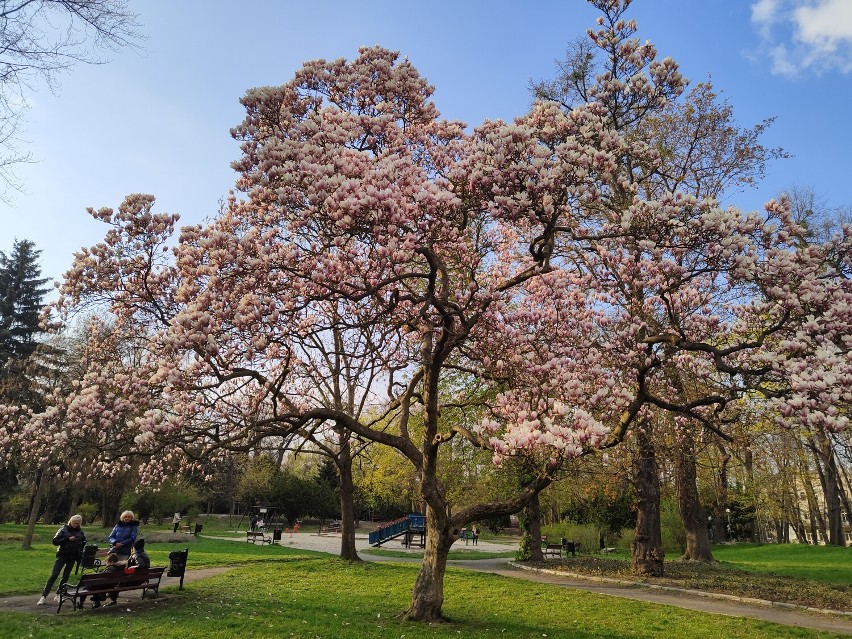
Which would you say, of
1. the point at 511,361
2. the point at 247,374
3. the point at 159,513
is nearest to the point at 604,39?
the point at 511,361

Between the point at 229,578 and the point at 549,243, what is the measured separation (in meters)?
11.5

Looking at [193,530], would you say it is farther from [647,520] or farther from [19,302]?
[647,520]

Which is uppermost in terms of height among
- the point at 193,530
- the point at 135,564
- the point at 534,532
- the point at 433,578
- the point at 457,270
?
the point at 457,270

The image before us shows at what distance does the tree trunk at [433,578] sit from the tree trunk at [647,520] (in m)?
8.58

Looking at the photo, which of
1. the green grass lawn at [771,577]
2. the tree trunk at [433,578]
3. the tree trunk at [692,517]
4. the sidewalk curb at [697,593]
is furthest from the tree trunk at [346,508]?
the tree trunk at [692,517]

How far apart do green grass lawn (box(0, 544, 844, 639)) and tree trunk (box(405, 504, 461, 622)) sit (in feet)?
0.93

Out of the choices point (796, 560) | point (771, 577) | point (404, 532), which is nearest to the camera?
point (771, 577)

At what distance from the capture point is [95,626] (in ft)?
27.7

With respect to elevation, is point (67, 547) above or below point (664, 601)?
above

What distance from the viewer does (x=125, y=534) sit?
11.6m

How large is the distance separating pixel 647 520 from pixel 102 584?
14065 mm

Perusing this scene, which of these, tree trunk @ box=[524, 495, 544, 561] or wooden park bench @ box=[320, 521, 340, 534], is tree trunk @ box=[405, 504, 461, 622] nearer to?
tree trunk @ box=[524, 495, 544, 561]

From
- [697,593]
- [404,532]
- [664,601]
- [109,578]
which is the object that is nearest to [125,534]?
[109,578]

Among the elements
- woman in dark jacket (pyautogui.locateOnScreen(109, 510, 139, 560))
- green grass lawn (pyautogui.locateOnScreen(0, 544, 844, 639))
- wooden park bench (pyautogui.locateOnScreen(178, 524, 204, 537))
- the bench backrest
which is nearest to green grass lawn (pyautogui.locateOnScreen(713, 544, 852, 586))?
green grass lawn (pyautogui.locateOnScreen(0, 544, 844, 639))
